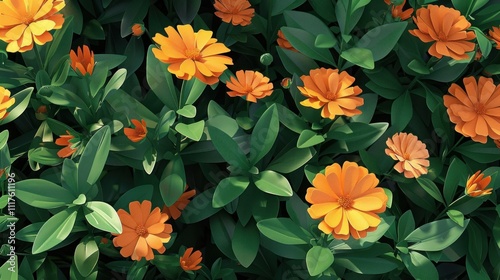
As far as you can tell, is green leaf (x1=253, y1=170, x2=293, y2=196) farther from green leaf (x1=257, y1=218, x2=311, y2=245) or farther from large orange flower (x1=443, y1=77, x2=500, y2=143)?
large orange flower (x1=443, y1=77, x2=500, y2=143)

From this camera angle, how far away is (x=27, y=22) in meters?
1.00

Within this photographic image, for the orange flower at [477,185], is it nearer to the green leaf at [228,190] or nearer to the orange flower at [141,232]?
the green leaf at [228,190]

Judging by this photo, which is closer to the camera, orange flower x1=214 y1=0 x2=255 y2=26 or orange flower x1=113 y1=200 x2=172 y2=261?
orange flower x1=113 y1=200 x2=172 y2=261

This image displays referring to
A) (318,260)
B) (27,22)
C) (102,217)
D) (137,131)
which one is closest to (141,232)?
(102,217)

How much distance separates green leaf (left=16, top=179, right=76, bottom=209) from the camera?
976mm

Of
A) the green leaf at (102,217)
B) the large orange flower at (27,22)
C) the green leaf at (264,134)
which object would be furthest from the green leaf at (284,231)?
the large orange flower at (27,22)

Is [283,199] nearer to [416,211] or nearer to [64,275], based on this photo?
[416,211]

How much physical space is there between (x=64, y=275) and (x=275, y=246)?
1.28 feet

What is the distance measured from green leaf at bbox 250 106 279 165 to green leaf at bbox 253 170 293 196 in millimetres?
29

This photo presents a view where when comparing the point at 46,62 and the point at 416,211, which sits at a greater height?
the point at 46,62

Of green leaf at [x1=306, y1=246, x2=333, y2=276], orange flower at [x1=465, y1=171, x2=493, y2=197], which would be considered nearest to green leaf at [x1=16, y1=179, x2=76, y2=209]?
green leaf at [x1=306, y1=246, x2=333, y2=276]

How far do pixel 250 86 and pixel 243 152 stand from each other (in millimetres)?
112

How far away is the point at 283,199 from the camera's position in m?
1.12

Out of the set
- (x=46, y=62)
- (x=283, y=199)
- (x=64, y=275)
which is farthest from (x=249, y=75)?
(x=64, y=275)
